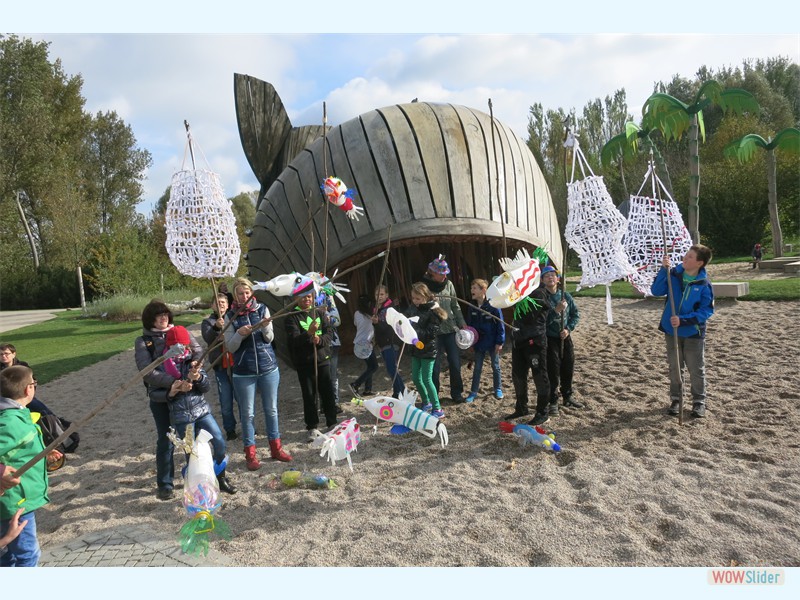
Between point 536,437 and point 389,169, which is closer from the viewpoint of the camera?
point 536,437

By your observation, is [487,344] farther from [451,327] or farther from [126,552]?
[126,552]

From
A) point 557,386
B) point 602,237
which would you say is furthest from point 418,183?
point 557,386

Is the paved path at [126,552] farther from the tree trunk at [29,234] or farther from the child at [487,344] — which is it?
the tree trunk at [29,234]

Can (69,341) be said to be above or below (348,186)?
below

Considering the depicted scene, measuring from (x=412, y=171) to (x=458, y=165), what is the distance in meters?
0.44

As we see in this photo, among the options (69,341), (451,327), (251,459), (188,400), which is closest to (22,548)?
(188,400)

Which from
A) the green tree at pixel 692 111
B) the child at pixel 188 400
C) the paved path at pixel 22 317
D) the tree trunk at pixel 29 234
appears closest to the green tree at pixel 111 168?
the tree trunk at pixel 29 234

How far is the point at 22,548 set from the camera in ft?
7.93

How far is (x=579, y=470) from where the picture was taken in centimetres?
355

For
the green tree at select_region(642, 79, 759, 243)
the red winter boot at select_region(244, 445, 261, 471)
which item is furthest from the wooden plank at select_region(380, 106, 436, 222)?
the green tree at select_region(642, 79, 759, 243)

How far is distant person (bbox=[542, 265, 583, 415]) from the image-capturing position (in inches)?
181

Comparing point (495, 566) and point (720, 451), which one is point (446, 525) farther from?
point (720, 451)

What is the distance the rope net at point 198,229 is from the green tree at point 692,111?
12184mm

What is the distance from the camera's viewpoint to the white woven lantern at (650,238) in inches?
168
